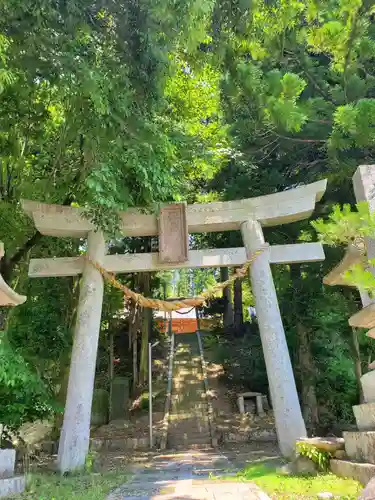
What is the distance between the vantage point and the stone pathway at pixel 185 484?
472 centimetres

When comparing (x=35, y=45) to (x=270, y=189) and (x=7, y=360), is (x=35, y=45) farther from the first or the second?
(x=270, y=189)

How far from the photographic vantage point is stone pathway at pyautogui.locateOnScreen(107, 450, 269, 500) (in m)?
4.72

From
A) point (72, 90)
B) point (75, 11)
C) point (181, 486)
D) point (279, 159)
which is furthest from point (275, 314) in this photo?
point (75, 11)

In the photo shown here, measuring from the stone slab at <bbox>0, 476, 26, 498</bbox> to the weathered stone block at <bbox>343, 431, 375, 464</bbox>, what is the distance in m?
3.93

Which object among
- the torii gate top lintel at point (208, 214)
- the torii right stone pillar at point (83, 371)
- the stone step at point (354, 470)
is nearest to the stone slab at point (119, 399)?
the torii right stone pillar at point (83, 371)

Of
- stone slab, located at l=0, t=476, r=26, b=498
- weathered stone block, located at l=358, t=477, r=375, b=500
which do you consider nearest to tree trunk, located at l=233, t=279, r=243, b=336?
stone slab, located at l=0, t=476, r=26, b=498

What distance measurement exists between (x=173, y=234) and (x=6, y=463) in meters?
4.27

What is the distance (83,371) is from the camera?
7.17m

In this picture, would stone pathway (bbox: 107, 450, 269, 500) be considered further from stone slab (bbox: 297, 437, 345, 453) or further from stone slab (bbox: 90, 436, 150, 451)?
stone slab (bbox: 90, 436, 150, 451)

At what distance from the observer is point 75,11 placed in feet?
16.1

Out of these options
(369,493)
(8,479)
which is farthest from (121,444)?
(369,493)

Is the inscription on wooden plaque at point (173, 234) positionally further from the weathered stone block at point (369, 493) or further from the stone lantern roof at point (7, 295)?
the weathered stone block at point (369, 493)

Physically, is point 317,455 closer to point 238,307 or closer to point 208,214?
point 208,214

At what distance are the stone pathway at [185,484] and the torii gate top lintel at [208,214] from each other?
4009 mm
